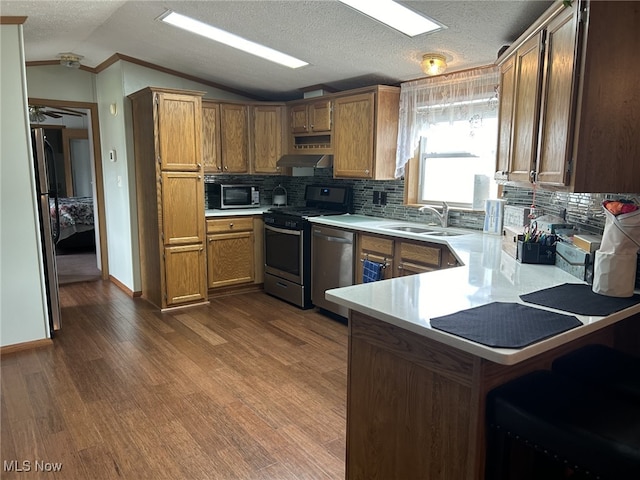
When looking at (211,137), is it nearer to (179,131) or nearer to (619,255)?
(179,131)

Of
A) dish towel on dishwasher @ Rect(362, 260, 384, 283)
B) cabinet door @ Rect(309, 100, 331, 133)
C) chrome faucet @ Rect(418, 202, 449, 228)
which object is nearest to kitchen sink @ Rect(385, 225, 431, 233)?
chrome faucet @ Rect(418, 202, 449, 228)

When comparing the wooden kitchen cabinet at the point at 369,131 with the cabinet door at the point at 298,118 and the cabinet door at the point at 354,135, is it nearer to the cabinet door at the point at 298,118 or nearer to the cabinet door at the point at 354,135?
the cabinet door at the point at 354,135

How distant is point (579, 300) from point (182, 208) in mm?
3497

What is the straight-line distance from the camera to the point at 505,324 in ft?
4.68

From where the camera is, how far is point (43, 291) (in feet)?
11.1

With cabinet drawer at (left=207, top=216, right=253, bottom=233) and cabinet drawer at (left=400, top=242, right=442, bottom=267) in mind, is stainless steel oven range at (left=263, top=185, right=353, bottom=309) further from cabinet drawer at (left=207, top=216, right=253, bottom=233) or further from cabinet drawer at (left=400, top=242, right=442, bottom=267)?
cabinet drawer at (left=400, top=242, right=442, bottom=267)

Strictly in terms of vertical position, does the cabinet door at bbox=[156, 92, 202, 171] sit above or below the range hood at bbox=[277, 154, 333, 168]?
above

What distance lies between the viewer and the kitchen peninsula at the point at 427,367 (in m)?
1.36

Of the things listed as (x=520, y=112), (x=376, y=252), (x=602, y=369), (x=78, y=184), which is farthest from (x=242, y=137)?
(x=78, y=184)

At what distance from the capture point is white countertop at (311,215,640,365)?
1313mm

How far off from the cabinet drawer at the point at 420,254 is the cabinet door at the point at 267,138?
2139mm

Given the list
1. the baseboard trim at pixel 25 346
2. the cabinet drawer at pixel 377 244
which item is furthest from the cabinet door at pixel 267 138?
the baseboard trim at pixel 25 346

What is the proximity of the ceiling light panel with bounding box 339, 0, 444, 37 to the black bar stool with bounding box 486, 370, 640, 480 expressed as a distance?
2165 mm

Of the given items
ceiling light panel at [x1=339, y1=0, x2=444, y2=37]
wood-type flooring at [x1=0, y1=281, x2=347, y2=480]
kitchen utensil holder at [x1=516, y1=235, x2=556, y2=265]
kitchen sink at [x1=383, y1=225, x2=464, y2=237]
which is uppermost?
ceiling light panel at [x1=339, y1=0, x2=444, y2=37]
